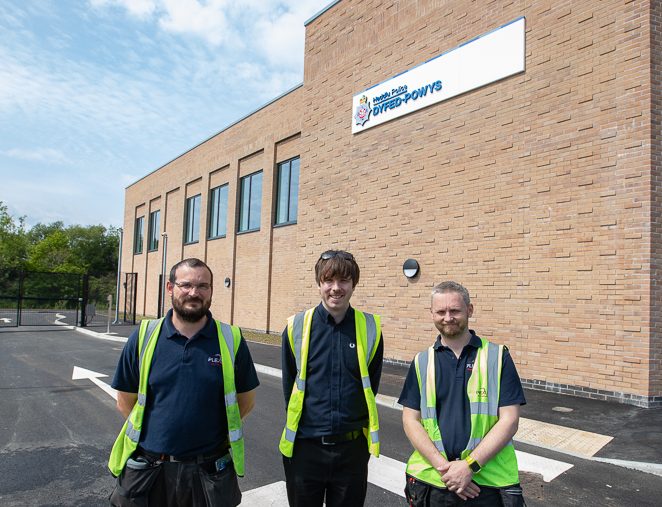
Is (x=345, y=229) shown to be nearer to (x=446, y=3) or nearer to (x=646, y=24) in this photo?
(x=446, y=3)

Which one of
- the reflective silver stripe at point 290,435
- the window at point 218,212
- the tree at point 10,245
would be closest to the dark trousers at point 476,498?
the reflective silver stripe at point 290,435

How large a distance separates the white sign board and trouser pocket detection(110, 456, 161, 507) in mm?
10000

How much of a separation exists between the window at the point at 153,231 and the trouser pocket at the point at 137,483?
32383 mm

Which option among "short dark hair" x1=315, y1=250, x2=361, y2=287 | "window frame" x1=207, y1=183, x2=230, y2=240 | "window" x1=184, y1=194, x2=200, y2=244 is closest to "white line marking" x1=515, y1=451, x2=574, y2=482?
"short dark hair" x1=315, y1=250, x2=361, y2=287

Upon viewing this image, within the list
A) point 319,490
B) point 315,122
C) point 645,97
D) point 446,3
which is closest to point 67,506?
point 319,490

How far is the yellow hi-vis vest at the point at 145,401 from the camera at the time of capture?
2658 mm

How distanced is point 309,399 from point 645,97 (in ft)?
27.4

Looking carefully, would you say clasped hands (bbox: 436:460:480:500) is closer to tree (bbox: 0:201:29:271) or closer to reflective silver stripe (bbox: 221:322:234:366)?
reflective silver stripe (bbox: 221:322:234:366)

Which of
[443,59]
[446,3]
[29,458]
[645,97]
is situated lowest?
[29,458]

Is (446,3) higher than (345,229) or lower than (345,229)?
higher

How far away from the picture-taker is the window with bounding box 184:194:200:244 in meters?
27.7

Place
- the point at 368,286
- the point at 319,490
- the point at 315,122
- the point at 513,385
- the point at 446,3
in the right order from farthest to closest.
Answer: the point at 315,122
the point at 368,286
the point at 446,3
the point at 319,490
the point at 513,385

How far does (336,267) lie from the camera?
112 inches

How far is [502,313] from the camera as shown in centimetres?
1008
